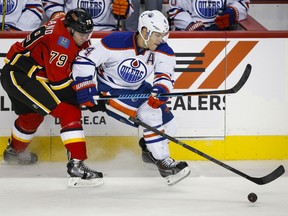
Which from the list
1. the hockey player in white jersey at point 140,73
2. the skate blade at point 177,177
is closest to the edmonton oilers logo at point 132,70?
the hockey player in white jersey at point 140,73

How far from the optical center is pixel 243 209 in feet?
14.9

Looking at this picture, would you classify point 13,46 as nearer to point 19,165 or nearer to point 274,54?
point 19,165

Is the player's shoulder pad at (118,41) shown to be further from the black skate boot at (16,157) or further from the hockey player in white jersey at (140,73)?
the black skate boot at (16,157)

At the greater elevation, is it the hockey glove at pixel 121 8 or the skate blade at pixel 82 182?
the hockey glove at pixel 121 8

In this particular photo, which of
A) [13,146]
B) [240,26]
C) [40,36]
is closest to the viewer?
[40,36]

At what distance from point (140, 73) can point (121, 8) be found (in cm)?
104

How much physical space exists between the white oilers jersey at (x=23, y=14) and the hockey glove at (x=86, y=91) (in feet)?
4.01

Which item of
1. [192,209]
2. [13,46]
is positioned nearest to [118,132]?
[13,46]

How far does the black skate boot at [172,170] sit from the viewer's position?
16.7ft

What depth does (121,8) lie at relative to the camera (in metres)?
6.20

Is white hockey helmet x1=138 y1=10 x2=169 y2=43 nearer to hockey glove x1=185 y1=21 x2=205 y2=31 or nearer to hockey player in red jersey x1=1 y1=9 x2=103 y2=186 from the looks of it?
hockey player in red jersey x1=1 y1=9 x2=103 y2=186

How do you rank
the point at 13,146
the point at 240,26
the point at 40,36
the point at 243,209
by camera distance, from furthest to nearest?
the point at 240,26, the point at 13,146, the point at 40,36, the point at 243,209

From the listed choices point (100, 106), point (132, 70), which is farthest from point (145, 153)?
point (132, 70)

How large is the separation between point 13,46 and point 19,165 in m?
0.73
